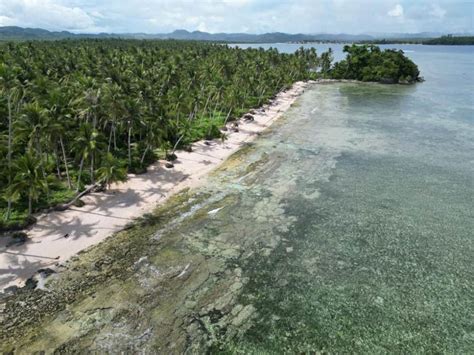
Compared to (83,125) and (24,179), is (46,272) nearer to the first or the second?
(24,179)

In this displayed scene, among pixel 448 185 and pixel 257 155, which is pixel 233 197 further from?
pixel 448 185

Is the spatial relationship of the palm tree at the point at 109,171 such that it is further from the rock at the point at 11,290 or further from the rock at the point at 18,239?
the rock at the point at 11,290

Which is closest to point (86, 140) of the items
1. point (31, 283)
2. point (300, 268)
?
point (31, 283)

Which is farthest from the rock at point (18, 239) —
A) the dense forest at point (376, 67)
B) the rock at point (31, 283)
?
the dense forest at point (376, 67)

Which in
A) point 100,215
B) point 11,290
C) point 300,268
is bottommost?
point 300,268

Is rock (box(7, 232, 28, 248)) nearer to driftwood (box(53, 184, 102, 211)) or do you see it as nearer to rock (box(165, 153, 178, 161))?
driftwood (box(53, 184, 102, 211))
